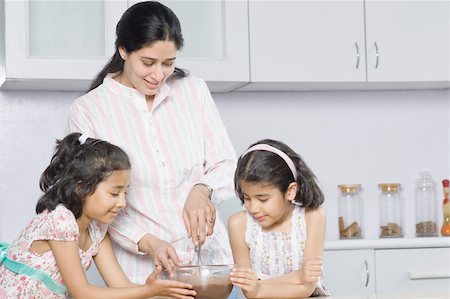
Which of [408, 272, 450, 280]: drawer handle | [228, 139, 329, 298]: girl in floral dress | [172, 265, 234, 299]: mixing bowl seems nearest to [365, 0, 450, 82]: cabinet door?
[408, 272, 450, 280]: drawer handle

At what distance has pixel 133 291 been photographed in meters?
2.00

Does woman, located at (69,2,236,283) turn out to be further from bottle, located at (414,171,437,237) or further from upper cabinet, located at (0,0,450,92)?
bottle, located at (414,171,437,237)

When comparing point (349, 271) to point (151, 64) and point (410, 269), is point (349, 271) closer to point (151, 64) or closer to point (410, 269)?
point (410, 269)

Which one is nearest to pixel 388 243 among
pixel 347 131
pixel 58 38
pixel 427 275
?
pixel 427 275

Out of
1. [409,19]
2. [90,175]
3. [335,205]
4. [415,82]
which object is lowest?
[335,205]

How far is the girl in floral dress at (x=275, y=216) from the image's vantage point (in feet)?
8.09

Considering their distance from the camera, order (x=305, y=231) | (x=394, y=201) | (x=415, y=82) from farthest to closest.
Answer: (x=394, y=201) < (x=415, y=82) < (x=305, y=231)

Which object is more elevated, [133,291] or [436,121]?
[436,121]

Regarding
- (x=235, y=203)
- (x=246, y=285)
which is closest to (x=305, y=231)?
(x=246, y=285)

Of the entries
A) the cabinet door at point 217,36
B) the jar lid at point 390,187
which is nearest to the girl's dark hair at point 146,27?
the cabinet door at point 217,36

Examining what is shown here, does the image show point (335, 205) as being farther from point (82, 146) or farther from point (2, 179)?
point (82, 146)

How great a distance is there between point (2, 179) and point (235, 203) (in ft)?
2.99

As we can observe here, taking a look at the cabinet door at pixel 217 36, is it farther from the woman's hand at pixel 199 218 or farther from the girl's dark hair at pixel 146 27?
the woman's hand at pixel 199 218

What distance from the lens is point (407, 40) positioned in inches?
140
